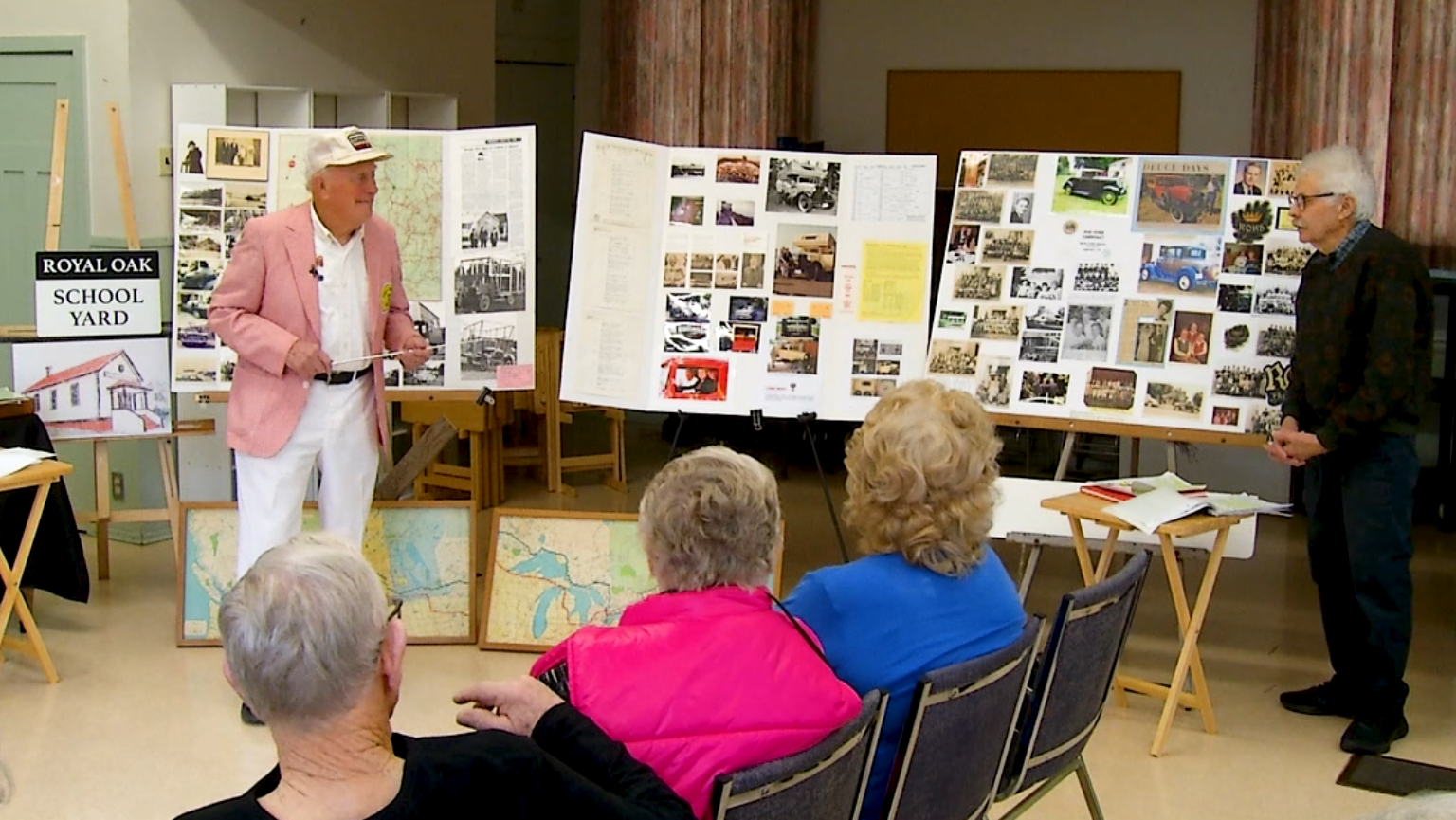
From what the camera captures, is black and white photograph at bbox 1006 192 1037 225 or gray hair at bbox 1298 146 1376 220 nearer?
gray hair at bbox 1298 146 1376 220

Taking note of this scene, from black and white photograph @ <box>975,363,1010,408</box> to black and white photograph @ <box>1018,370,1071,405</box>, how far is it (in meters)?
0.05

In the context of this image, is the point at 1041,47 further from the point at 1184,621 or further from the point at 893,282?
the point at 1184,621

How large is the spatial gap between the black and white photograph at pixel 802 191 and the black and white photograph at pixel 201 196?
1.93 meters

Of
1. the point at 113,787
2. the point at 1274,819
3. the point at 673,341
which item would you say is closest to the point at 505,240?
the point at 673,341

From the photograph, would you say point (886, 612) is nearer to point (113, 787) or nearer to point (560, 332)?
point (113, 787)

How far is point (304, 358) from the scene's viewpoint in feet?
15.9

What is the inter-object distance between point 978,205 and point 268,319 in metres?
2.37

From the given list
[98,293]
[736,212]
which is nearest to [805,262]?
[736,212]

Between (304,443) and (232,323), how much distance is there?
1.39 ft

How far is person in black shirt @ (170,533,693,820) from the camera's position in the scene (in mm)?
2035

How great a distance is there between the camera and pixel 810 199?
571 cm

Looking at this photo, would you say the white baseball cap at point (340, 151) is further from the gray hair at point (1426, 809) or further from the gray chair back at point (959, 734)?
the gray hair at point (1426, 809)

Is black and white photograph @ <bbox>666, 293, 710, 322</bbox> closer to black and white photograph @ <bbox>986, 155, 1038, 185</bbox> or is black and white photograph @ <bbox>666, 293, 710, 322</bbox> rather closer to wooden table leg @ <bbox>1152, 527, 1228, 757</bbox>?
black and white photograph @ <bbox>986, 155, 1038, 185</bbox>

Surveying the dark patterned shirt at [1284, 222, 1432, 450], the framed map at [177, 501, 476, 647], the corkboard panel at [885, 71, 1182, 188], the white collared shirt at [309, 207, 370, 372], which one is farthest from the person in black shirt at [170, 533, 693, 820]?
the corkboard panel at [885, 71, 1182, 188]
